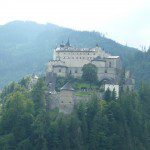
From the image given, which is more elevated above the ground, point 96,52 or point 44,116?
point 96,52

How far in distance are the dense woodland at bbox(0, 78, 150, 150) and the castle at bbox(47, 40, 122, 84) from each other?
26.8 feet

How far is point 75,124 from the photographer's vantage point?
85750mm

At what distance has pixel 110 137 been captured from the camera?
290 feet

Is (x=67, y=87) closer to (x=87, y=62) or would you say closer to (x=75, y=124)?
(x=75, y=124)

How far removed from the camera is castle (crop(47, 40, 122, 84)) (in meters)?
103

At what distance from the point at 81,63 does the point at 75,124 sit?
2285 cm

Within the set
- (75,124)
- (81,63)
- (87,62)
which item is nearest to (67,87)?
(75,124)

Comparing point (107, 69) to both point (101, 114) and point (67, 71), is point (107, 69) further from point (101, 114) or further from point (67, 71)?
point (101, 114)

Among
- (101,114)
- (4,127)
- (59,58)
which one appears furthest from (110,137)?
(59,58)

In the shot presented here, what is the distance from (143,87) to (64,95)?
66.6 feet

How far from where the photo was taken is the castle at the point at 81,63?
10319 cm

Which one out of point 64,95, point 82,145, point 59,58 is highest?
point 59,58

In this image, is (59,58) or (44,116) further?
(59,58)

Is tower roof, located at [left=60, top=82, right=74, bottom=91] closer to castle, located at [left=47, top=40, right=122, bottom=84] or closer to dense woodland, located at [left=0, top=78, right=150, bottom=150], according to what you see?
dense woodland, located at [left=0, top=78, right=150, bottom=150]
